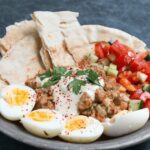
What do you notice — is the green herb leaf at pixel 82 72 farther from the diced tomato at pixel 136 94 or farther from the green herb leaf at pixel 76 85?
the diced tomato at pixel 136 94

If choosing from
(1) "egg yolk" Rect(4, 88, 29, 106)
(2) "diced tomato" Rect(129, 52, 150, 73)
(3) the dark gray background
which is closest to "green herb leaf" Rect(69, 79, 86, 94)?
(1) "egg yolk" Rect(4, 88, 29, 106)

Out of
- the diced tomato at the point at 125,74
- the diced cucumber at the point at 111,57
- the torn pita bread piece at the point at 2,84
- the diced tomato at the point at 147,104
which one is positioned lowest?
the torn pita bread piece at the point at 2,84

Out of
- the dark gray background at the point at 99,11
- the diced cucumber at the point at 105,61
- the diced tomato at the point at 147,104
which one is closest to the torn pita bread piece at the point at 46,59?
the diced cucumber at the point at 105,61

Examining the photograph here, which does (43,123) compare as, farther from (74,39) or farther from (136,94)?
(74,39)

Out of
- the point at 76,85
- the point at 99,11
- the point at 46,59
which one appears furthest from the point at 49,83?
the point at 99,11

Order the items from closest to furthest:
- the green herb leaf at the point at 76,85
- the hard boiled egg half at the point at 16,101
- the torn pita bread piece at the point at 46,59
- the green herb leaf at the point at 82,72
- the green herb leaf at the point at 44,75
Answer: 1. the hard boiled egg half at the point at 16,101
2. the green herb leaf at the point at 76,85
3. the green herb leaf at the point at 82,72
4. the green herb leaf at the point at 44,75
5. the torn pita bread piece at the point at 46,59

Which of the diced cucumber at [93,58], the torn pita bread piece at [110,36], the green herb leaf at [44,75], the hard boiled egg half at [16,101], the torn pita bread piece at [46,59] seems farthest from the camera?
the torn pita bread piece at [110,36]

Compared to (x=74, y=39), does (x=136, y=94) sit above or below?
below

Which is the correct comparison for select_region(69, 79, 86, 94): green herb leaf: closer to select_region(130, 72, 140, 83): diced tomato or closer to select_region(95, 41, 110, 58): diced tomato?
select_region(130, 72, 140, 83): diced tomato
